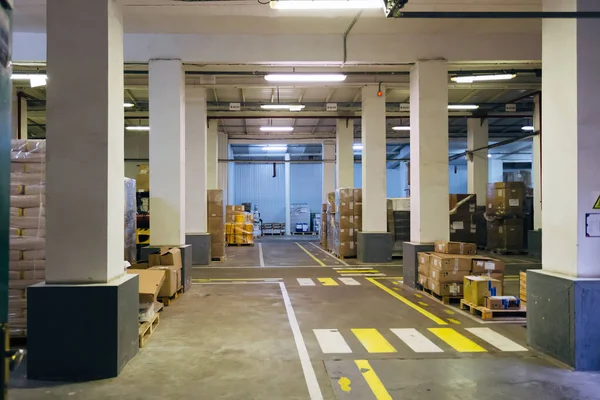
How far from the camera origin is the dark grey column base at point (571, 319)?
5.11m

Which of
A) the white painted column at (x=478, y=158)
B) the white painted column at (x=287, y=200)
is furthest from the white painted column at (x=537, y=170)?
the white painted column at (x=287, y=200)

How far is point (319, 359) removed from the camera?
5574 millimetres

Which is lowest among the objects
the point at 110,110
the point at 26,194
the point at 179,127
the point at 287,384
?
the point at 287,384

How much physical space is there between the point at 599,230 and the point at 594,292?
72 centimetres

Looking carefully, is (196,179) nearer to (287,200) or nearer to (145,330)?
(145,330)

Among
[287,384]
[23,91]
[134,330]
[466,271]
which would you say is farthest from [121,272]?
[23,91]

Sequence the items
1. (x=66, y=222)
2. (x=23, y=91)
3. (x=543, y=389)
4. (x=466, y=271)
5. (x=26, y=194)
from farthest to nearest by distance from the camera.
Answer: (x=23, y=91) → (x=466, y=271) → (x=26, y=194) → (x=66, y=222) → (x=543, y=389)

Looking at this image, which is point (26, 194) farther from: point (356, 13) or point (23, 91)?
point (23, 91)

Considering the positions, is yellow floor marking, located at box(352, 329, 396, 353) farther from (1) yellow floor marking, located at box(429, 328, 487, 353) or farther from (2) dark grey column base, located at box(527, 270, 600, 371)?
(2) dark grey column base, located at box(527, 270, 600, 371)

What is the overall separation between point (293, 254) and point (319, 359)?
13.5 metres

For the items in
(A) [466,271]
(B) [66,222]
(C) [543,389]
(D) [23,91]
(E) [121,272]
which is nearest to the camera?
(C) [543,389]

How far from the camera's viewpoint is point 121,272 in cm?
553

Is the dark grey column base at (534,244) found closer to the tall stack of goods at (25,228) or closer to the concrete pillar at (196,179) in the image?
the concrete pillar at (196,179)

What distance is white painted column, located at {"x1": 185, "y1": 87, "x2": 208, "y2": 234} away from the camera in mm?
14227
